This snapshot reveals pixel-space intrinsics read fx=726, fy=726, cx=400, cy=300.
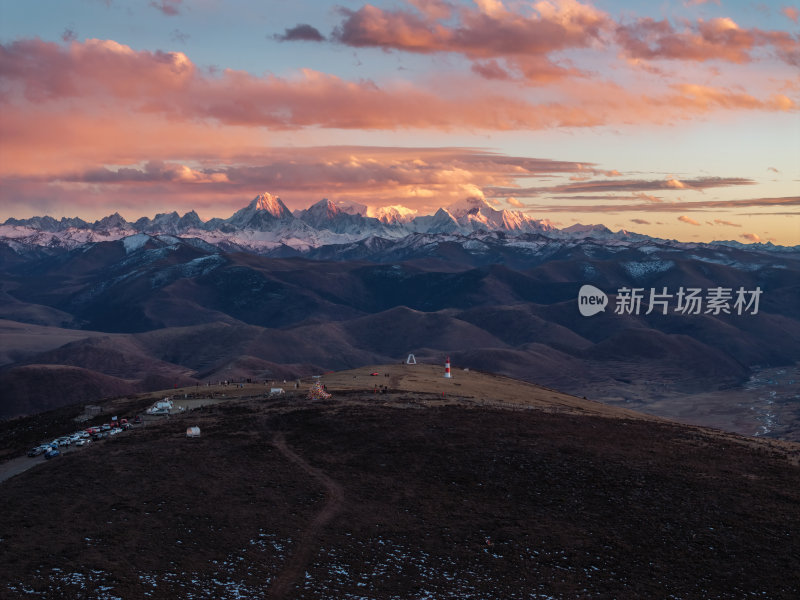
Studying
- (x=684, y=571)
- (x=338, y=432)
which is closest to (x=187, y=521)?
(x=338, y=432)

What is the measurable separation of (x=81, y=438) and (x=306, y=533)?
4095 cm

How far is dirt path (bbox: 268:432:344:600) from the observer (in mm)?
43969

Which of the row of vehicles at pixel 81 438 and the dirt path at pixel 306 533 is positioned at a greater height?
the dirt path at pixel 306 533

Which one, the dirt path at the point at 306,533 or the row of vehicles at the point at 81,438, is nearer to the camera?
the dirt path at the point at 306,533

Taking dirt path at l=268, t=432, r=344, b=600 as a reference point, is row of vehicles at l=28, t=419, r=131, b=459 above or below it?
below

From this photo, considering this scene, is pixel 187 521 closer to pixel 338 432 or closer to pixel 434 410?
pixel 338 432

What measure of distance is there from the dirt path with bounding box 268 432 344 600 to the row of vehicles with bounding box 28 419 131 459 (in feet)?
76.7

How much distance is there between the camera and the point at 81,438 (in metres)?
80.4

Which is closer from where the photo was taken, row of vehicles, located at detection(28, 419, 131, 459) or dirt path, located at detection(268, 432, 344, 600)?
dirt path, located at detection(268, 432, 344, 600)

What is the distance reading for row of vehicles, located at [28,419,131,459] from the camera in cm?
7551

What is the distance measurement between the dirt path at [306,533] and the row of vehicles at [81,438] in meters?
23.4

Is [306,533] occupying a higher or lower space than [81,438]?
higher

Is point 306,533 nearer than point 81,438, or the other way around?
point 306,533

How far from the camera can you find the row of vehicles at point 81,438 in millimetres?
75512
